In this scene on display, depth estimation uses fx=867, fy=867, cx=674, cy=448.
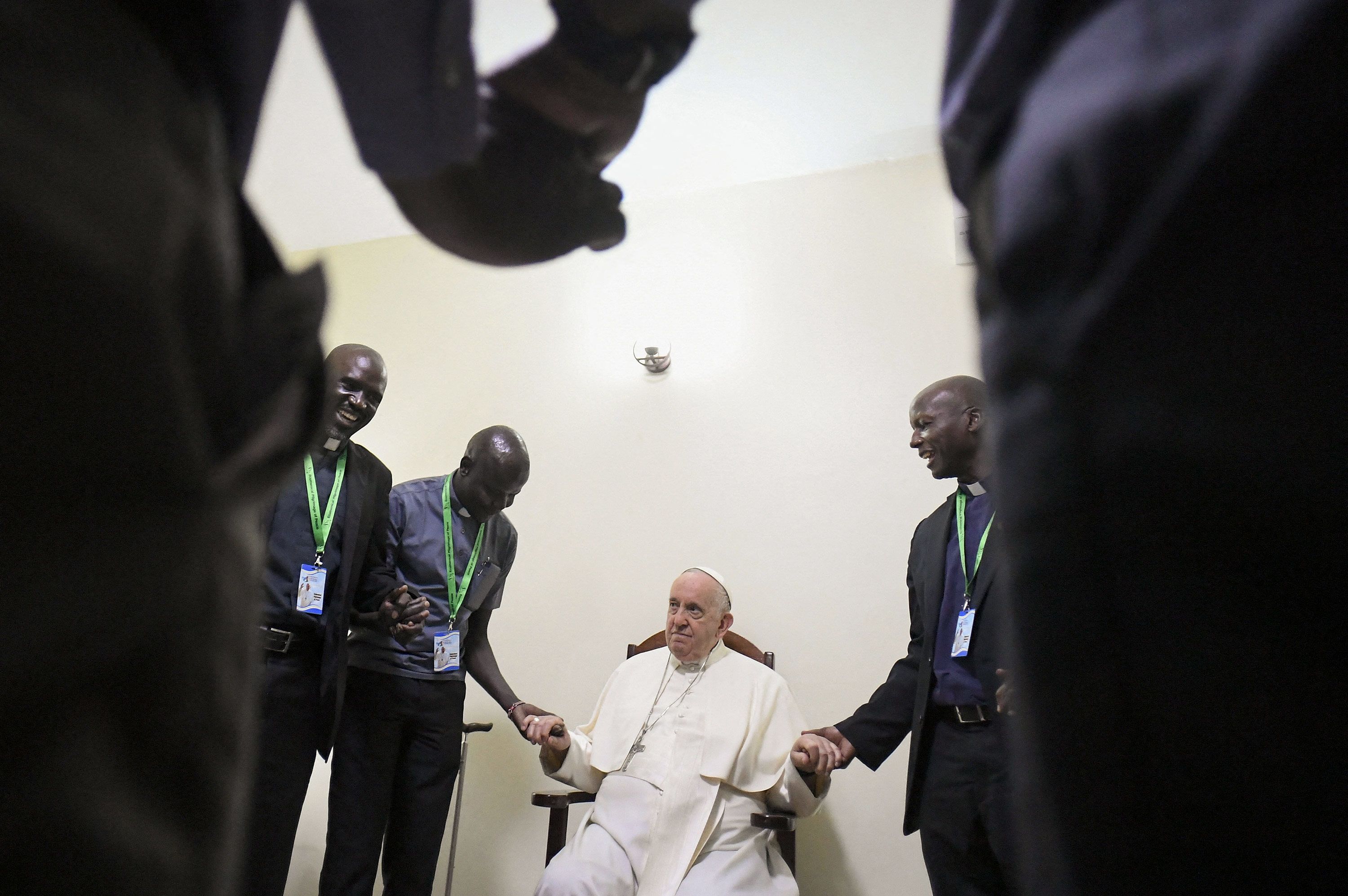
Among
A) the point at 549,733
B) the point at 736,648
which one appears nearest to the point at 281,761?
the point at 549,733

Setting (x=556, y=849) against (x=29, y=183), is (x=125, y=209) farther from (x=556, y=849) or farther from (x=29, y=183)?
(x=556, y=849)

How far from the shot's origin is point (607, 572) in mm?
3746

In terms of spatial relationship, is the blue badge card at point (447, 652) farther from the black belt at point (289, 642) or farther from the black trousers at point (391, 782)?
the black belt at point (289, 642)

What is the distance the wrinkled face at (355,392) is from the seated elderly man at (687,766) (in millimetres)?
1166

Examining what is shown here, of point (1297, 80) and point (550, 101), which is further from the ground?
point (550, 101)

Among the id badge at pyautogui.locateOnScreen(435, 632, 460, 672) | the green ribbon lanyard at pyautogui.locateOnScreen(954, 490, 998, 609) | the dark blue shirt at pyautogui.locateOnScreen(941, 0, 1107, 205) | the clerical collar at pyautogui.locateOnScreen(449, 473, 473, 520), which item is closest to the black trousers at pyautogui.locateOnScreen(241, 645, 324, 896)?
the id badge at pyautogui.locateOnScreen(435, 632, 460, 672)

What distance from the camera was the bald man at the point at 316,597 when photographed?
226 centimetres

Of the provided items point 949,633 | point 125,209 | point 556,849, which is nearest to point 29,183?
point 125,209

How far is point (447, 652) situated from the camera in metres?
2.84

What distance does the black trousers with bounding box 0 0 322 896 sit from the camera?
0.24 m

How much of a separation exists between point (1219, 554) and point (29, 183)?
36cm

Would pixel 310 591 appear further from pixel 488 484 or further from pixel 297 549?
pixel 488 484

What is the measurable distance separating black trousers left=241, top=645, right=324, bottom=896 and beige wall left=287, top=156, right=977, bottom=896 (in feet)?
4.47

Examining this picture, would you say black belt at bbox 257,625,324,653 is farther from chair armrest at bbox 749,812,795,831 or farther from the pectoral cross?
chair armrest at bbox 749,812,795,831
